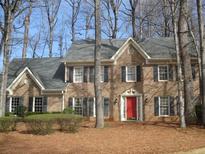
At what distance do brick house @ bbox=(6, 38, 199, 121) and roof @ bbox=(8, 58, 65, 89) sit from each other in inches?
5.7

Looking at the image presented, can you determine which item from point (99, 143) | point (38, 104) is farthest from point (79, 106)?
point (99, 143)

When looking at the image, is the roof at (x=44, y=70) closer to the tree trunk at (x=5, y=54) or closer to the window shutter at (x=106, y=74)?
the window shutter at (x=106, y=74)

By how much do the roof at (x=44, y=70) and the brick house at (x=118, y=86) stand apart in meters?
0.14

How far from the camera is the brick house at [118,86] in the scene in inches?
1039

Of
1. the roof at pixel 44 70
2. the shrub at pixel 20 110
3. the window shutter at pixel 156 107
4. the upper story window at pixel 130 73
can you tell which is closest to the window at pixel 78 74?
the roof at pixel 44 70

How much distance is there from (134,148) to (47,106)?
16.1 meters

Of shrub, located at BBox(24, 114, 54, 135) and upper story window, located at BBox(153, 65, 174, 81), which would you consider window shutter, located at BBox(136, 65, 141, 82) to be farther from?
shrub, located at BBox(24, 114, 54, 135)

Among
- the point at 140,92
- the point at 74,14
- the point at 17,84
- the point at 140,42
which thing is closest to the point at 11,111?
the point at 17,84

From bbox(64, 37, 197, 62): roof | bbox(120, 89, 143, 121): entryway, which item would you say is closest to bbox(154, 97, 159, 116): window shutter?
bbox(120, 89, 143, 121): entryway

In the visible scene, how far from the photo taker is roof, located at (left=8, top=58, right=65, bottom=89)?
27.9m

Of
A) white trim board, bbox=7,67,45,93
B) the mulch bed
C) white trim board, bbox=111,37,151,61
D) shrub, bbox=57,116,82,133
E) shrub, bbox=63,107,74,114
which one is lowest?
the mulch bed

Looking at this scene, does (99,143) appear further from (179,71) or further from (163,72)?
(163,72)

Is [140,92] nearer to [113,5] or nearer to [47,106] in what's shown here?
[47,106]

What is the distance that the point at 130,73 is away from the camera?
27.1 m
